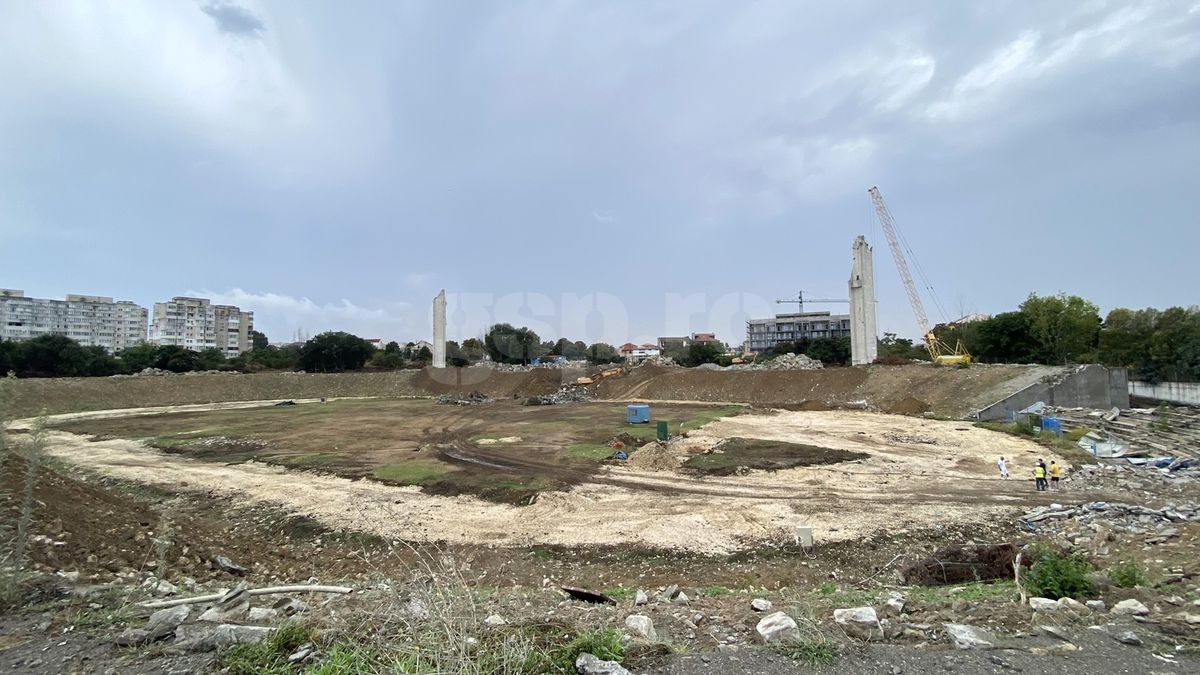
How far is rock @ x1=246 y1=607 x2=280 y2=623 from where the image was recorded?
17.5 ft

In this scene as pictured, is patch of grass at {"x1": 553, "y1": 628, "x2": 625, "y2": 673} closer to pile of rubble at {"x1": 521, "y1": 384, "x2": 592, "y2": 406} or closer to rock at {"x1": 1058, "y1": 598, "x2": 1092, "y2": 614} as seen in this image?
rock at {"x1": 1058, "y1": 598, "x2": 1092, "y2": 614}

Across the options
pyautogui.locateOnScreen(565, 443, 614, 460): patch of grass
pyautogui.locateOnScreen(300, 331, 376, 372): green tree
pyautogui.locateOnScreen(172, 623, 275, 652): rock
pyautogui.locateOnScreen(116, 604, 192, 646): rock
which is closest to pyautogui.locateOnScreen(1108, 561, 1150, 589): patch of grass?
pyautogui.locateOnScreen(172, 623, 275, 652): rock

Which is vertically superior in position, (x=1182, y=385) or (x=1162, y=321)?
(x=1162, y=321)

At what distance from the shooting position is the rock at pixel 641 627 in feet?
15.8

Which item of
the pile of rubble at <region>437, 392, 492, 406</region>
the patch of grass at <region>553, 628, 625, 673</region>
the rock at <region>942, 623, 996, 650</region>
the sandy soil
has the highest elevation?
the patch of grass at <region>553, 628, 625, 673</region>

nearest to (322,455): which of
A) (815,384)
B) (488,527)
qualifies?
(488,527)

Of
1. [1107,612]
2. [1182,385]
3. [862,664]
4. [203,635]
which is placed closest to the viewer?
[862,664]

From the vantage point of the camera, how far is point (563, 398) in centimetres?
4928

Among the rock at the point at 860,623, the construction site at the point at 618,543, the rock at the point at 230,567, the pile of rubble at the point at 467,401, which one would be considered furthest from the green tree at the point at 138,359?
the rock at the point at 860,623

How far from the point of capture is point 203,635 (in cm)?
461

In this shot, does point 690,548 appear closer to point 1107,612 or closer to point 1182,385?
point 1107,612

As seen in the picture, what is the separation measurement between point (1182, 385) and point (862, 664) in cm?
5876

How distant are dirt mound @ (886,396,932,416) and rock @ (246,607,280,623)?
38958mm

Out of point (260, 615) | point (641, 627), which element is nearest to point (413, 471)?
point (260, 615)
